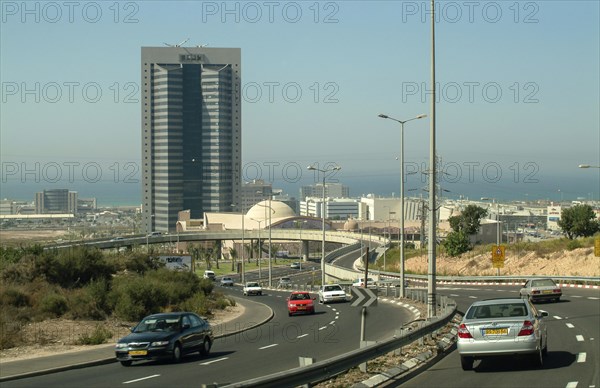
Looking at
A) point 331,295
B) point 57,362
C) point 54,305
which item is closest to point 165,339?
point 57,362

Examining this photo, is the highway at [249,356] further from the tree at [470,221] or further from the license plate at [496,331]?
the tree at [470,221]

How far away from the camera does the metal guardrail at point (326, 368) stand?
1221 centimetres

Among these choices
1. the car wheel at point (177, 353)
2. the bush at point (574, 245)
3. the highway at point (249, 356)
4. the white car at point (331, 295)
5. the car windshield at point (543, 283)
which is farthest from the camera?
the bush at point (574, 245)

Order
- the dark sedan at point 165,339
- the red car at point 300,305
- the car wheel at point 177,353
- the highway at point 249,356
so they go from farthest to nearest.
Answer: the red car at point 300,305
the car wheel at point 177,353
the dark sedan at point 165,339
the highway at point 249,356

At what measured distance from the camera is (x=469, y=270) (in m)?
89.0

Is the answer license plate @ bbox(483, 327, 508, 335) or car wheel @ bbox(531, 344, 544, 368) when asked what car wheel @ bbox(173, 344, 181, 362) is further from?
car wheel @ bbox(531, 344, 544, 368)

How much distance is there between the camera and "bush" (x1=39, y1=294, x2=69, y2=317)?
36281 mm

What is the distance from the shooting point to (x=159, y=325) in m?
23.5

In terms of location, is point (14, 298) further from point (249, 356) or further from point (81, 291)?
point (249, 356)

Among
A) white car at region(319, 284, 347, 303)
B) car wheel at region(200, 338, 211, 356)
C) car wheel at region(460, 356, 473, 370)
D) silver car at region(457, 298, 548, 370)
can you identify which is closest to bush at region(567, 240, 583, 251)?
white car at region(319, 284, 347, 303)

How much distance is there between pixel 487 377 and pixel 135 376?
8.23 metres

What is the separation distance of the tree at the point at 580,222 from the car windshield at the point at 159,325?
89.8 meters

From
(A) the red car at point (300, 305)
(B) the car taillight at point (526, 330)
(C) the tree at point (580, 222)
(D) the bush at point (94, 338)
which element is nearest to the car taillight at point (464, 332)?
(B) the car taillight at point (526, 330)

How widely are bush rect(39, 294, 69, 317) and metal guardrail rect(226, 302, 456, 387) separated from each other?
20.5 meters
